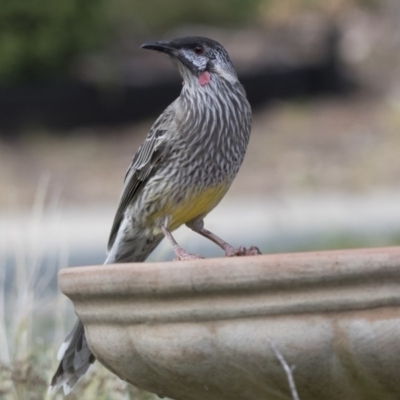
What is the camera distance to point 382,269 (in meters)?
2.97

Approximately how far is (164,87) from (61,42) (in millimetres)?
2180

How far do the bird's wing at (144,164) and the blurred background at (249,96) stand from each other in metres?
8.99

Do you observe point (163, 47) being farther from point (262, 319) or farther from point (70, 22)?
point (70, 22)

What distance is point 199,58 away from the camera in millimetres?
5160

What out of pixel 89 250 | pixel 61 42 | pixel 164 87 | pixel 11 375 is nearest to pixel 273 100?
pixel 164 87

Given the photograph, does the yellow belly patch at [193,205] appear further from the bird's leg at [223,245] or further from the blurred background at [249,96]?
the blurred background at [249,96]

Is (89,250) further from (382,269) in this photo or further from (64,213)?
(382,269)

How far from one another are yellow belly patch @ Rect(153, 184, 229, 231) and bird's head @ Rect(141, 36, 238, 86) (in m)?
0.52

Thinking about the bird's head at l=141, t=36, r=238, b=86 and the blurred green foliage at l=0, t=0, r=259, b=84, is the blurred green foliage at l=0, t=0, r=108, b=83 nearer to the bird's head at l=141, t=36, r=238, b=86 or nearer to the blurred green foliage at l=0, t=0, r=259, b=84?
the blurred green foliage at l=0, t=0, r=259, b=84

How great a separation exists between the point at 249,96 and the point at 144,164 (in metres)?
18.3

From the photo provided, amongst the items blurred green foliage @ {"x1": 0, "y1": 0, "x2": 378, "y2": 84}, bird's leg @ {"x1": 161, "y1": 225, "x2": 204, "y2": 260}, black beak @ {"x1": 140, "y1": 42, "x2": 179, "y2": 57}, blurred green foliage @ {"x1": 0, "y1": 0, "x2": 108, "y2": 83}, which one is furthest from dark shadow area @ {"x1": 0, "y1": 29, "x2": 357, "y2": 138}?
bird's leg @ {"x1": 161, "y1": 225, "x2": 204, "y2": 260}

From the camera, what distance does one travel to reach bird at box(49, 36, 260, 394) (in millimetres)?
5027

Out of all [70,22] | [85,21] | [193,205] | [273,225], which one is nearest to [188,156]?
[193,205]

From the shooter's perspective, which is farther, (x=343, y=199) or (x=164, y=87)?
(x=164, y=87)
